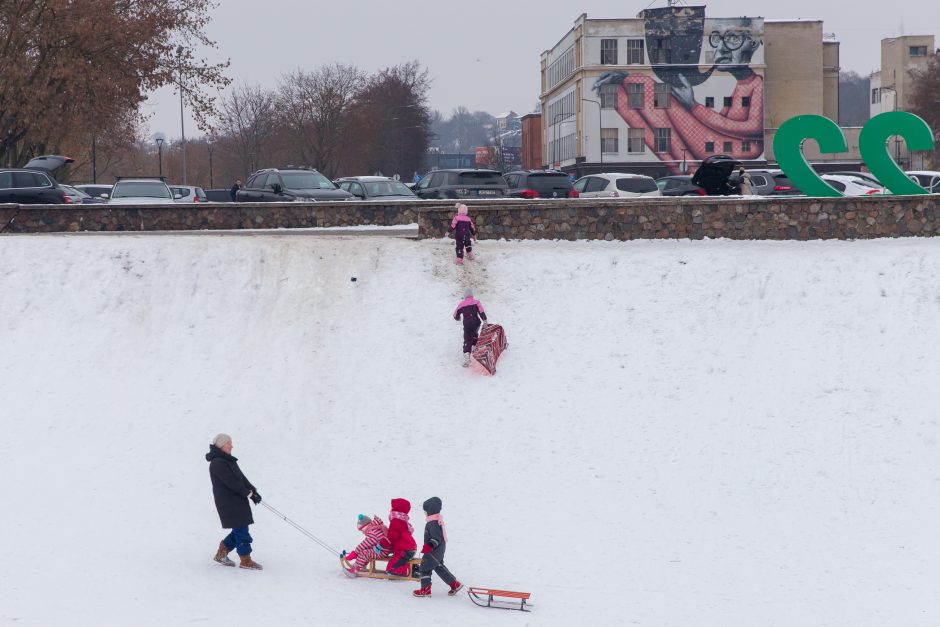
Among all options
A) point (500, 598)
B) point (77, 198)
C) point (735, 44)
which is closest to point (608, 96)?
point (735, 44)

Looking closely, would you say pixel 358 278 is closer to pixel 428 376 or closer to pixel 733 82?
pixel 428 376

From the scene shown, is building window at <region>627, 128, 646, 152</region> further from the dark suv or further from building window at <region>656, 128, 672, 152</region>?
the dark suv

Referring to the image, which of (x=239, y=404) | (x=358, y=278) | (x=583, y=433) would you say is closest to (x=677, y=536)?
(x=583, y=433)

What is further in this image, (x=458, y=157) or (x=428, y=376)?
(x=458, y=157)

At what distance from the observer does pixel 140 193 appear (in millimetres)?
25156

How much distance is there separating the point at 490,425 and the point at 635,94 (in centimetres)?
6147

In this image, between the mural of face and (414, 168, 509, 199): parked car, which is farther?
the mural of face

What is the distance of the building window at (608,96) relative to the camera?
72.6m

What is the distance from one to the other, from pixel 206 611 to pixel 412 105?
224 feet

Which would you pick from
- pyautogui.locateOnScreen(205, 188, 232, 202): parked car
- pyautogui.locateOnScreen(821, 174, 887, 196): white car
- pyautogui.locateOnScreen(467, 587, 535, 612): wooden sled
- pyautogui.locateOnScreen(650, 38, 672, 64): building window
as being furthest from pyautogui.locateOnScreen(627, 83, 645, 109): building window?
pyautogui.locateOnScreen(467, 587, 535, 612): wooden sled

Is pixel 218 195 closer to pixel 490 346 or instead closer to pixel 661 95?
pixel 490 346

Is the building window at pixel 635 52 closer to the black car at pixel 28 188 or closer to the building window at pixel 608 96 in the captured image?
the building window at pixel 608 96

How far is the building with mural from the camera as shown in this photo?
2847 inches

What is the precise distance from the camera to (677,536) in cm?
1234
